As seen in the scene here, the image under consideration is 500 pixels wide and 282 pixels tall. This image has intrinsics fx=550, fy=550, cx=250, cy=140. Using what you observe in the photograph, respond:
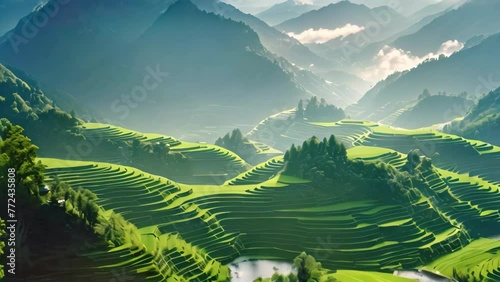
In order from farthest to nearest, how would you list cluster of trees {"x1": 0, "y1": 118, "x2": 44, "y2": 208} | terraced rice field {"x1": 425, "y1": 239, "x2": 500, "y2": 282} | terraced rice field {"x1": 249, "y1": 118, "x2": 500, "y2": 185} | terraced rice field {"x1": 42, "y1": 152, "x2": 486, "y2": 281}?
1. terraced rice field {"x1": 249, "y1": 118, "x2": 500, "y2": 185}
2. terraced rice field {"x1": 42, "y1": 152, "x2": 486, "y2": 281}
3. terraced rice field {"x1": 425, "y1": 239, "x2": 500, "y2": 282}
4. cluster of trees {"x1": 0, "y1": 118, "x2": 44, "y2": 208}

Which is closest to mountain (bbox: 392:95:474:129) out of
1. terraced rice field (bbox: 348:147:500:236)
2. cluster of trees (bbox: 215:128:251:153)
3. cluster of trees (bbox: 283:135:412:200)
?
cluster of trees (bbox: 215:128:251:153)

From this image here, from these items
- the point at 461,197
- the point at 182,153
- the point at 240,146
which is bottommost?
the point at 461,197

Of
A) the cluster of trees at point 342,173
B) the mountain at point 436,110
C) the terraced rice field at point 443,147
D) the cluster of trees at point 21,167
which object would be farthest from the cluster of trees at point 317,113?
the cluster of trees at point 21,167

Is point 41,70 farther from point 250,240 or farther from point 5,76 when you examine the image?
point 250,240

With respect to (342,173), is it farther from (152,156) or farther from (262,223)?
(152,156)

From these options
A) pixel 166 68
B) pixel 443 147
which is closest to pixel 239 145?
A: pixel 443 147

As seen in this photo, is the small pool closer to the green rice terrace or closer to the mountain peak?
the green rice terrace

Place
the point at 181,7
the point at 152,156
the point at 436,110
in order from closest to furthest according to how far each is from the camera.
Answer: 1. the point at 152,156
2. the point at 436,110
3. the point at 181,7

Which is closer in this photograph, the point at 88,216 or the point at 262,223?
the point at 88,216
